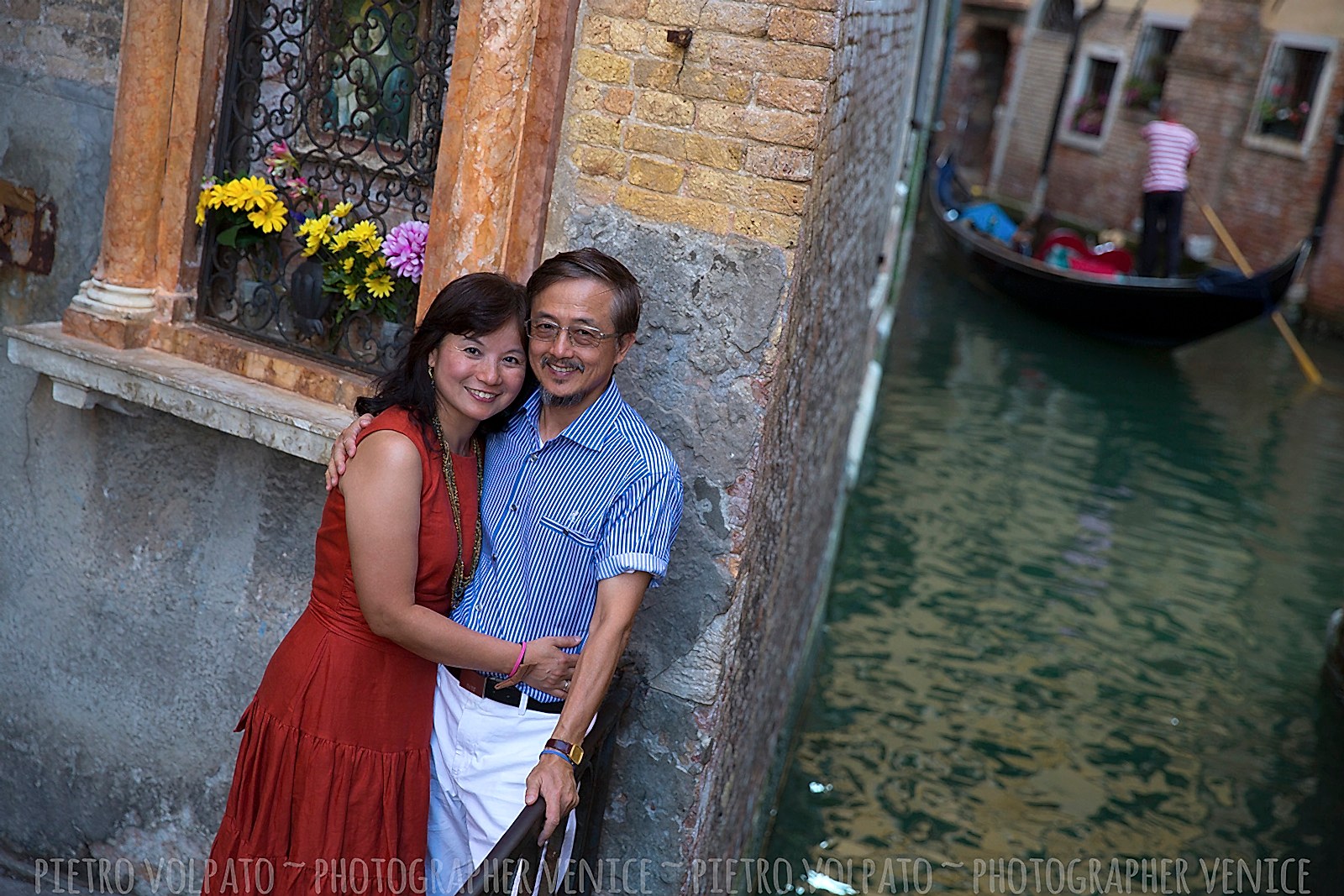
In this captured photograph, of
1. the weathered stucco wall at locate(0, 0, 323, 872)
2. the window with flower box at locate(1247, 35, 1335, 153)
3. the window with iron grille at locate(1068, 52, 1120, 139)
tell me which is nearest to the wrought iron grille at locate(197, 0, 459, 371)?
the weathered stucco wall at locate(0, 0, 323, 872)

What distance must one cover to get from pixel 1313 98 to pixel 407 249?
46.7 ft

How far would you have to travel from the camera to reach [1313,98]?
14047mm

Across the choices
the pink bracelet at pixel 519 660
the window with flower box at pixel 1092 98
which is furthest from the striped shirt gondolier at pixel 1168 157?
the pink bracelet at pixel 519 660

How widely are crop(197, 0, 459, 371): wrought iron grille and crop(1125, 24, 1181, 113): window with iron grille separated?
15.8 m

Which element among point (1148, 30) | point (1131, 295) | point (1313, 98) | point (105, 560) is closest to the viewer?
point (105, 560)

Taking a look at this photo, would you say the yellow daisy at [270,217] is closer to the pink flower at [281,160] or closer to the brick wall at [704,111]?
the pink flower at [281,160]

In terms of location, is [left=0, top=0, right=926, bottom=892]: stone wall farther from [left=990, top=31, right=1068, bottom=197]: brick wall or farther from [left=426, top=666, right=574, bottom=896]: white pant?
[left=990, top=31, right=1068, bottom=197]: brick wall

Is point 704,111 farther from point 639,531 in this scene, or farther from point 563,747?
point 563,747

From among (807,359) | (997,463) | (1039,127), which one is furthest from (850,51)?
(1039,127)

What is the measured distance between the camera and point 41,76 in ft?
9.72

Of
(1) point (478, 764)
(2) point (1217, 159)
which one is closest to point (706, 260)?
(1) point (478, 764)

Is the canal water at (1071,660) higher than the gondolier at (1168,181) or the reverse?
the reverse

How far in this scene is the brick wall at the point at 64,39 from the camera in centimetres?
288

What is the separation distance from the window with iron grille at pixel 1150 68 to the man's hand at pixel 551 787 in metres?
16.6
